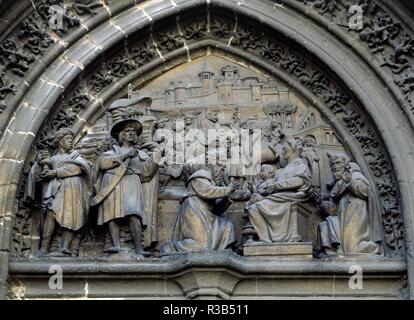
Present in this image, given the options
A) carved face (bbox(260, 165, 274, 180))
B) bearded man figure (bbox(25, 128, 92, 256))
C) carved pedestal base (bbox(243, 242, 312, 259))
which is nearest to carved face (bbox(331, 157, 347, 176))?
carved face (bbox(260, 165, 274, 180))

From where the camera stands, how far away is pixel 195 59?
14516 mm

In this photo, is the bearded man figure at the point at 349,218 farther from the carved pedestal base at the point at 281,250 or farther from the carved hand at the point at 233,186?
the carved hand at the point at 233,186

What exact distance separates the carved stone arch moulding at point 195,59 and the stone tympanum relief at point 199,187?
0.16m

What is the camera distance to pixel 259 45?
47.0ft

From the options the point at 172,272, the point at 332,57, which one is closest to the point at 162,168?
the point at 172,272

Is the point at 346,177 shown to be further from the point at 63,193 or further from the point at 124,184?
the point at 63,193

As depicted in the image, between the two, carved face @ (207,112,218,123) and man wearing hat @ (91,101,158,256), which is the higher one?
carved face @ (207,112,218,123)

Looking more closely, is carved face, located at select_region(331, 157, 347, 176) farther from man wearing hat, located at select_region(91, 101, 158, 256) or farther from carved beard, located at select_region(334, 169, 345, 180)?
man wearing hat, located at select_region(91, 101, 158, 256)

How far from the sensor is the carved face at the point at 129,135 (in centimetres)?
1350

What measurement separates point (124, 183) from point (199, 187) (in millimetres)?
843

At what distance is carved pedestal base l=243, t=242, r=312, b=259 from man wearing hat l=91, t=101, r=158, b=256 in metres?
1.26

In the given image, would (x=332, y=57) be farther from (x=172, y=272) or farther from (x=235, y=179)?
(x=172, y=272)

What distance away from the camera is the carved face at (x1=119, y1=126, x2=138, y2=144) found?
13500mm

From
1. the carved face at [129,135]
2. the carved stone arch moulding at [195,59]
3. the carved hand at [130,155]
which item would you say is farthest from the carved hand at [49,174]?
the carved face at [129,135]
